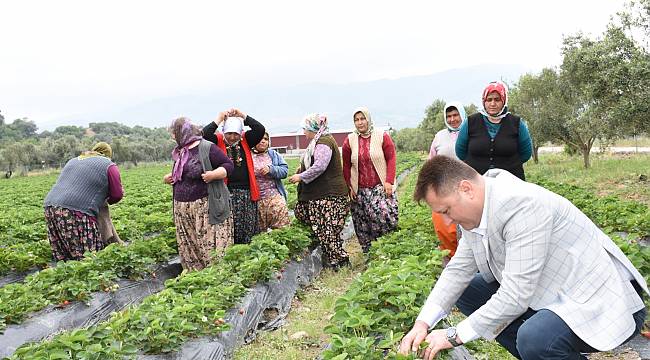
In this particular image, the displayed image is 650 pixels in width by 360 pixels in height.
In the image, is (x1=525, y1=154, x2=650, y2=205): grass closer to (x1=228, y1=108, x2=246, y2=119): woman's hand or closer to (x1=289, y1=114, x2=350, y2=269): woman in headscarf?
(x1=289, y1=114, x2=350, y2=269): woman in headscarf

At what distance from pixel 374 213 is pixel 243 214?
5.12 feet

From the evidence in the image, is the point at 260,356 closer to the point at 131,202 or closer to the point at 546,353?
the point at 546,353

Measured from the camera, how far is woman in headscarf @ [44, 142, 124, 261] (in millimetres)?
5734

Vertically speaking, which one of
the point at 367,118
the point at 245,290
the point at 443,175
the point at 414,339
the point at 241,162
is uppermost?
the point at 367,118

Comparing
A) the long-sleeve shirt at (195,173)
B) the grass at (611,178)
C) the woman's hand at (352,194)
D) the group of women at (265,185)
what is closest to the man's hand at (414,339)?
the group of women at (265,185)

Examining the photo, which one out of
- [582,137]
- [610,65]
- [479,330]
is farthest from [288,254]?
[582,137]

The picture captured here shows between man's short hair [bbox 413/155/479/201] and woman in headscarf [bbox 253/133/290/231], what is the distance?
419 cm

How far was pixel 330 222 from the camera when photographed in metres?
6.35

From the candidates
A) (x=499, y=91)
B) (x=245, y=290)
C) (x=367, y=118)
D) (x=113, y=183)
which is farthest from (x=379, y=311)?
(x=113, y=183)

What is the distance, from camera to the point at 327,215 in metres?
6.34

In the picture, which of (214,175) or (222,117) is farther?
(222,117)

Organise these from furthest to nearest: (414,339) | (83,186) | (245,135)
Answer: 1. (245,135)
2. (83,186)
3. (414,339)

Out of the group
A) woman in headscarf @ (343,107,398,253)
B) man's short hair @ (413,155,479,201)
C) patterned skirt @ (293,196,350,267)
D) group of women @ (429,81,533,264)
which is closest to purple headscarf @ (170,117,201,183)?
patterned skirt @ (293,196,350,267)

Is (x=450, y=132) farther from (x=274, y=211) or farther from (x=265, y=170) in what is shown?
(x=274, y=211)
